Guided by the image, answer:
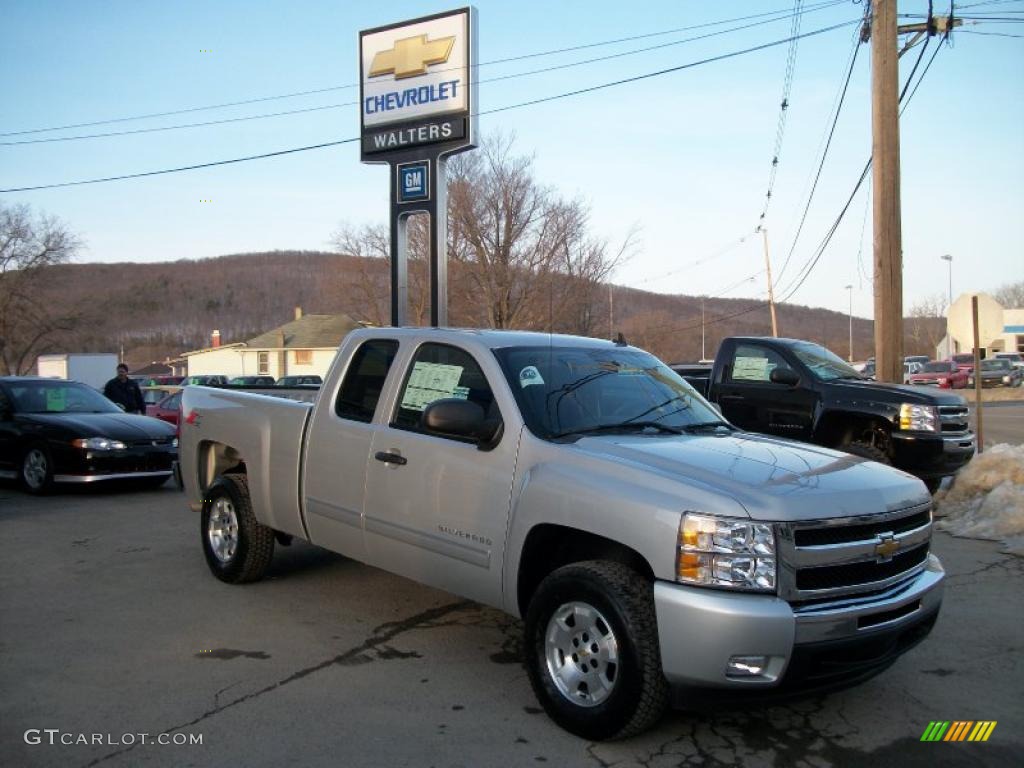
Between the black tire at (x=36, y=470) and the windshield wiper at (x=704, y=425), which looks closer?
the windshield wiper at (x=704, y=425)

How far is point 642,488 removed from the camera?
377 centimetres

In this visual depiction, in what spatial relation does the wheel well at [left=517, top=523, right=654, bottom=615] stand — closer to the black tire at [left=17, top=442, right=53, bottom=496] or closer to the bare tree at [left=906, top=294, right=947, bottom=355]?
the black tire at [left=17, top=442, right=53, bottom=496]

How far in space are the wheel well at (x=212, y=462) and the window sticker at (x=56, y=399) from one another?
5770 millimetres

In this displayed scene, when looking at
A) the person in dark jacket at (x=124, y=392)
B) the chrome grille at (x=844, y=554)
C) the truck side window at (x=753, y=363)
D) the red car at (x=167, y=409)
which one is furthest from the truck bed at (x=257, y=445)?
the red car at (x=167, y=409)

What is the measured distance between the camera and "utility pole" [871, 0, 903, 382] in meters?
11.4

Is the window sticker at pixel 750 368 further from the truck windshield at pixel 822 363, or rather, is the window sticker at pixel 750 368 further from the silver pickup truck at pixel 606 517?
the silver pickup truck at pixel 606 517

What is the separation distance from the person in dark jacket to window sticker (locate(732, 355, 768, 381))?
11152 mm

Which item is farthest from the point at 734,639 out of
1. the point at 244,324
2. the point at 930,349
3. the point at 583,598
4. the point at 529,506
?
the point at 244,324

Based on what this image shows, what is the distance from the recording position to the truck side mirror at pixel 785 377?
939cm

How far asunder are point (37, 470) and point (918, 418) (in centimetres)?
1038

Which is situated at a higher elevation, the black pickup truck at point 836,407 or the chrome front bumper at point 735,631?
the black pickup truck at point 836,407

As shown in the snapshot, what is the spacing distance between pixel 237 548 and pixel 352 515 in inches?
60.5

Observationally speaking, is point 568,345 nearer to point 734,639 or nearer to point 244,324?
point 734,639

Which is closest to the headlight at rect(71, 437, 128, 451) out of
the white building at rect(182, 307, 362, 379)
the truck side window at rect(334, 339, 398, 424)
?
the truck side window at rect(334, 339, 398, 424)
